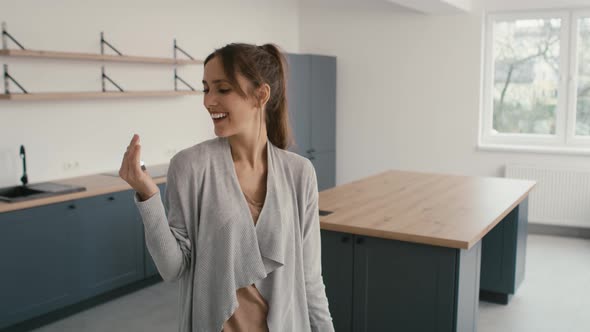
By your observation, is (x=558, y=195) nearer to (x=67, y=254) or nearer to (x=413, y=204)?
(x=413, y=204)

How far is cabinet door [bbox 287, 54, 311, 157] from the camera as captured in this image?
615 cm

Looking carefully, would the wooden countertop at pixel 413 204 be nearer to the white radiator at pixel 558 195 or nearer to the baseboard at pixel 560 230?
the white radiator at pixel 558 195

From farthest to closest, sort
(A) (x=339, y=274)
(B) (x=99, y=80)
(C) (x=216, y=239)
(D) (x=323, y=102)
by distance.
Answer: (D) (x=323, y=102) < (B) (x=99, y=80) < (A) (x=339, y=274) < (C) (x=216, y=239)

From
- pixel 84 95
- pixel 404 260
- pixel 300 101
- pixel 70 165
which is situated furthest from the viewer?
pixel 300 101

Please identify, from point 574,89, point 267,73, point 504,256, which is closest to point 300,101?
point 574,89

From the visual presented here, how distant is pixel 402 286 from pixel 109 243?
6.96 ft

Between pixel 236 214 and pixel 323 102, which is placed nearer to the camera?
pixel 236 214

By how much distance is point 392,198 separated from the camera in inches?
140

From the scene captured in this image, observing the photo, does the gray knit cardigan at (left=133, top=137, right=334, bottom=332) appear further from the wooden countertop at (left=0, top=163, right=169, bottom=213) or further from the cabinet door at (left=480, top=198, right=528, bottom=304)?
the cabinet door at (left=480, top=198, right=528, bottom=304)

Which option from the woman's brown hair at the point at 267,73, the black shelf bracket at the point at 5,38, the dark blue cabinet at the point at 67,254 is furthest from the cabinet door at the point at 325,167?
the woman's brown hair at the point at 267,73

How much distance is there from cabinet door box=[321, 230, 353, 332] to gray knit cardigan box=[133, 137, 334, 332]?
58.8 inches

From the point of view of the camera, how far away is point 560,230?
6000mm

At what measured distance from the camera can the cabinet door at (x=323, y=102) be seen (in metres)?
6.52

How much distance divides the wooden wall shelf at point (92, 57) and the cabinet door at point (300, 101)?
1258 mm
